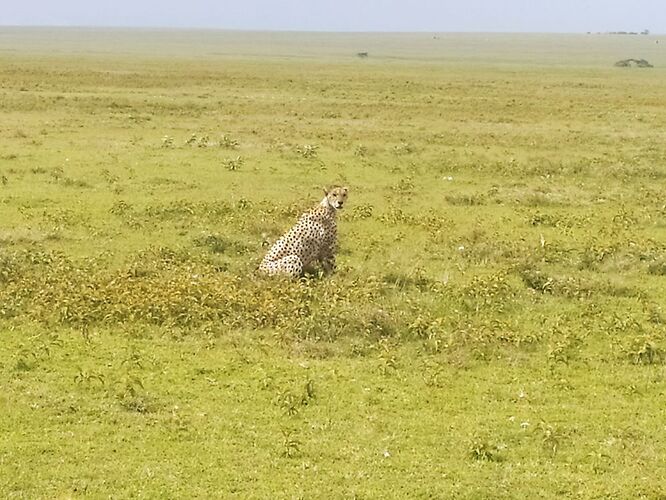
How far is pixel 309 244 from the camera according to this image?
11.4 m

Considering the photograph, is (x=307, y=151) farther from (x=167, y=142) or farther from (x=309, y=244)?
(x=309, y=244)

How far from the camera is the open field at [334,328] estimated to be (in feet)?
22.4

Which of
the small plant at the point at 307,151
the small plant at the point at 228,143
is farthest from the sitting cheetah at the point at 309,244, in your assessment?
the small plant at the point at 228,143

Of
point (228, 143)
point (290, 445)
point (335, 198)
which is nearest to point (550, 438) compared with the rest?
point (290, 445)

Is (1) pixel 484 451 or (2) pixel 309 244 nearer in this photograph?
(1) pixel 484 451

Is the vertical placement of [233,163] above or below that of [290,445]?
above

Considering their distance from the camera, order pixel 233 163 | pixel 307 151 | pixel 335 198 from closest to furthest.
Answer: pixel 335 198 → pixel 233 163 → pixel 307 151

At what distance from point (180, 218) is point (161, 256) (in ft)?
8.06

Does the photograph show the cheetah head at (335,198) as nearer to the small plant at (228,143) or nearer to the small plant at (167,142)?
the small plant at (228,143)

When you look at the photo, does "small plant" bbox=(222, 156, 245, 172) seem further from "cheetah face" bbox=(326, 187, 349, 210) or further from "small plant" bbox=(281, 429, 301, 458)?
"small plant" bbox=(281, 429, 301, 458)

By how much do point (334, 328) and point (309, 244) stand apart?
7.14 feet

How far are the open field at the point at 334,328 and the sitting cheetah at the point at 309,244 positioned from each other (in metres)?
0.26

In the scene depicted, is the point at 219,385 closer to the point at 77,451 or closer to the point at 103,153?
the point at 77,451

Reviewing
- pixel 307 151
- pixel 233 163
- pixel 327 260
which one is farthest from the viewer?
pixel 307 151
